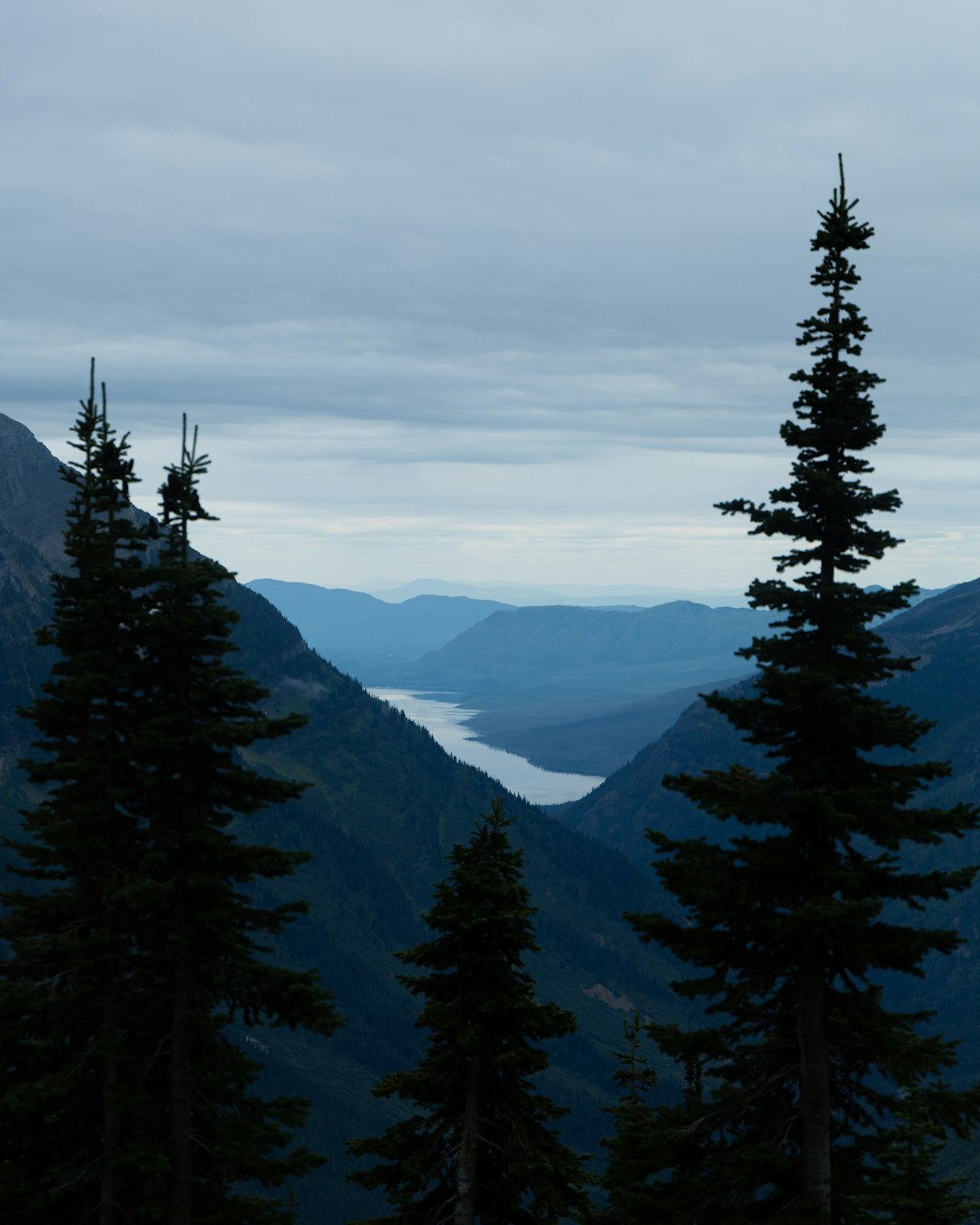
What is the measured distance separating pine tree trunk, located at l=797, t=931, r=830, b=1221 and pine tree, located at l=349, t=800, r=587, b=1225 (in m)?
5.93

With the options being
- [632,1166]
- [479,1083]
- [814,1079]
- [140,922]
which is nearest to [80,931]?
[140,922]

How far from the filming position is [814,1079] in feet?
73.0

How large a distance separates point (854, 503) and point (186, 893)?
15.1 m

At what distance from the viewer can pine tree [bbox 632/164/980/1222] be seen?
2153cm

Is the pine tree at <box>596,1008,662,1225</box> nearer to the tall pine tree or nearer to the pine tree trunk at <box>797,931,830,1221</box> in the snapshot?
the pine tree trunk at <box>797,931,830,1221</box>

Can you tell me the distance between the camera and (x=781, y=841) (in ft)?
73.2

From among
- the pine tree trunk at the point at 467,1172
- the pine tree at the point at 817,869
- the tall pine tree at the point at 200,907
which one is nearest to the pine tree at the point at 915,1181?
the pine tree at the point at 817,869

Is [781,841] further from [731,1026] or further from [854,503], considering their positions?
[854,503]

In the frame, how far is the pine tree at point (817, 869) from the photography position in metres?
21.5

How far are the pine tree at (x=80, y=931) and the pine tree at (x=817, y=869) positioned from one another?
35.1 ft

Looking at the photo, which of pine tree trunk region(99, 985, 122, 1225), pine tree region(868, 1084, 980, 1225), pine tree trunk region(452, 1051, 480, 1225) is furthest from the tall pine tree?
pine tree region(868, 1084, 980, 1225)

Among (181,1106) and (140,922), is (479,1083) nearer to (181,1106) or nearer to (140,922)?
(181,1106)

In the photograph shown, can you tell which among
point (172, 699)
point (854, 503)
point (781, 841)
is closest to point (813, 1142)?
point (781, 841)

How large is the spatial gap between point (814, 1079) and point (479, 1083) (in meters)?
7.90
